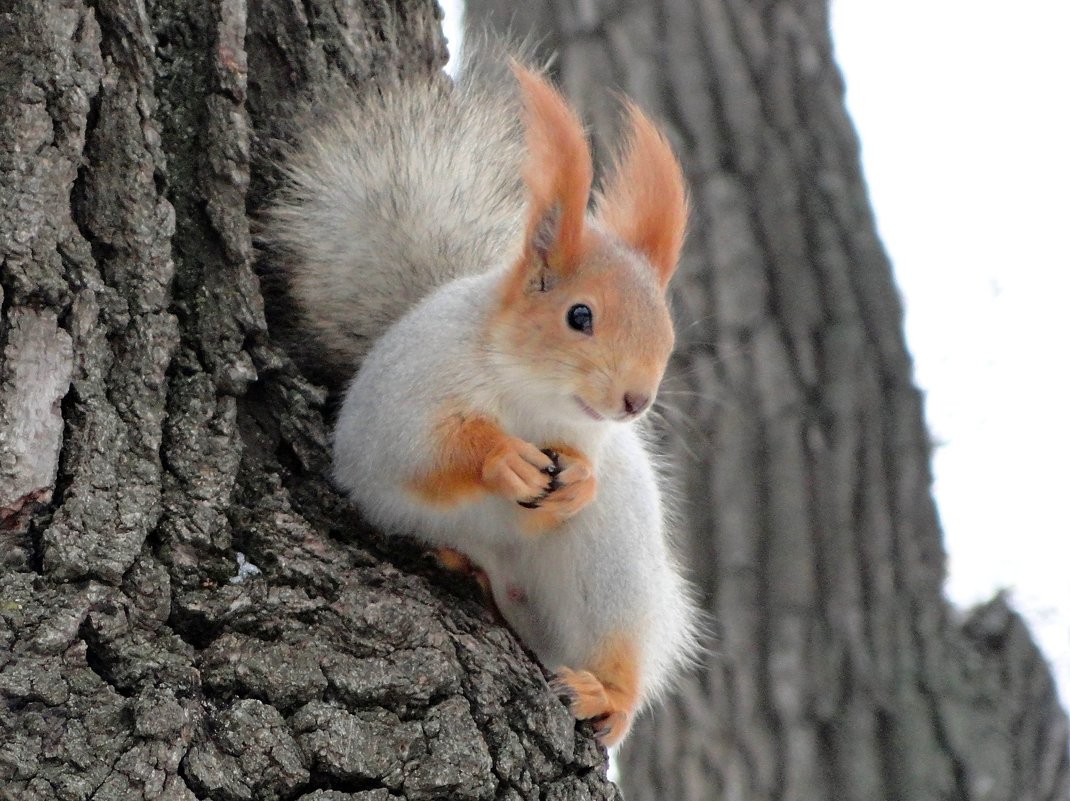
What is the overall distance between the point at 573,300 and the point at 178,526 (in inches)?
19.6

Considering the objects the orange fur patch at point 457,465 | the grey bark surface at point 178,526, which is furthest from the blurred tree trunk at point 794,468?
the grey bark surface at point 178,526

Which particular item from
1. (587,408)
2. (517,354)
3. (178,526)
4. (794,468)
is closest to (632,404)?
(587,408)

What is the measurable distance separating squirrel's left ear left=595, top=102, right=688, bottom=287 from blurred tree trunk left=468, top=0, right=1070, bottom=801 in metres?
0.71

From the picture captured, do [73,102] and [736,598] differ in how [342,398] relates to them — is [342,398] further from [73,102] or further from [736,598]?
[736,598]

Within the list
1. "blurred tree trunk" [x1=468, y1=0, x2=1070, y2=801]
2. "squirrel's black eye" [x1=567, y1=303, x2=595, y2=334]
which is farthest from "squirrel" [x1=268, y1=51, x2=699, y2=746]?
"blurred tree trunk" [x1=468, y1=0, x2=1070, y2=801]

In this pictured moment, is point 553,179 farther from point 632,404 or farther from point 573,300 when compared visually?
point 632,404

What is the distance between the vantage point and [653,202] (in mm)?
1664

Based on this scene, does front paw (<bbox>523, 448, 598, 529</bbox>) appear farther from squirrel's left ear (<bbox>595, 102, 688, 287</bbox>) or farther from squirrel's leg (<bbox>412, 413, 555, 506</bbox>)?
squirrel's left ear (<bbox>595, 102, 688, 287</bbox>)

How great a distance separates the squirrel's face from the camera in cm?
144

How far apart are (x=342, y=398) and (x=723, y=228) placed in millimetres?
1109

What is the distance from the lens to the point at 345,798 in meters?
1.14

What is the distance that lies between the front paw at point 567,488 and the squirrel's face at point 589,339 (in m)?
0.05

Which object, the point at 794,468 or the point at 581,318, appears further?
the point at 794,468

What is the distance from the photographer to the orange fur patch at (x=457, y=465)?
1465 millimetres
